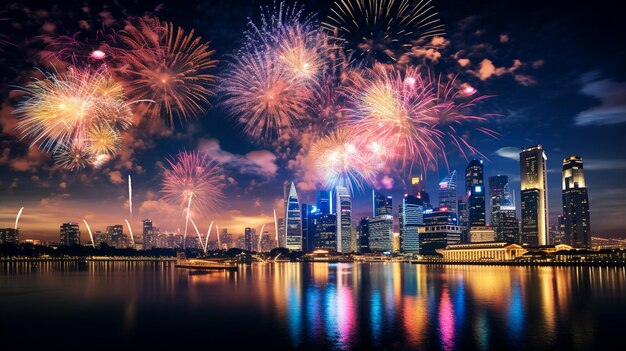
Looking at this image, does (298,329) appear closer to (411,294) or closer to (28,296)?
(411,294)

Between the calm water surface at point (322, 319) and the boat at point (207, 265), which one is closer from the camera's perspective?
the calm water surface at point (322, 319)

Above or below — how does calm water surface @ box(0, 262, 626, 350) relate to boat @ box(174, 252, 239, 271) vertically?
above

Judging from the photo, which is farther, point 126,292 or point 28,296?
point 126,292

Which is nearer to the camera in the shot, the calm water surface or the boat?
the calm water surface

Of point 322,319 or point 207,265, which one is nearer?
point 322,319

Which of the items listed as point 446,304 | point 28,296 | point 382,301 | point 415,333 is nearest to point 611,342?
point 415,333

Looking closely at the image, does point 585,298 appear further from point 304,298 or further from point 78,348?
point 78,348

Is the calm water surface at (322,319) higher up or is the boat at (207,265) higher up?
the calm water surface at (322,319)

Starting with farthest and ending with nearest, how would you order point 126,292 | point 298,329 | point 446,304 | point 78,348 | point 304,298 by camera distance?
point 126,292, point 304,298, point 446,304, point 298,329, point 78,348

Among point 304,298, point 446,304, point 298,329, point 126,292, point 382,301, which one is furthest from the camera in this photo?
point 126,292

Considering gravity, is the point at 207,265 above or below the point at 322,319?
below
